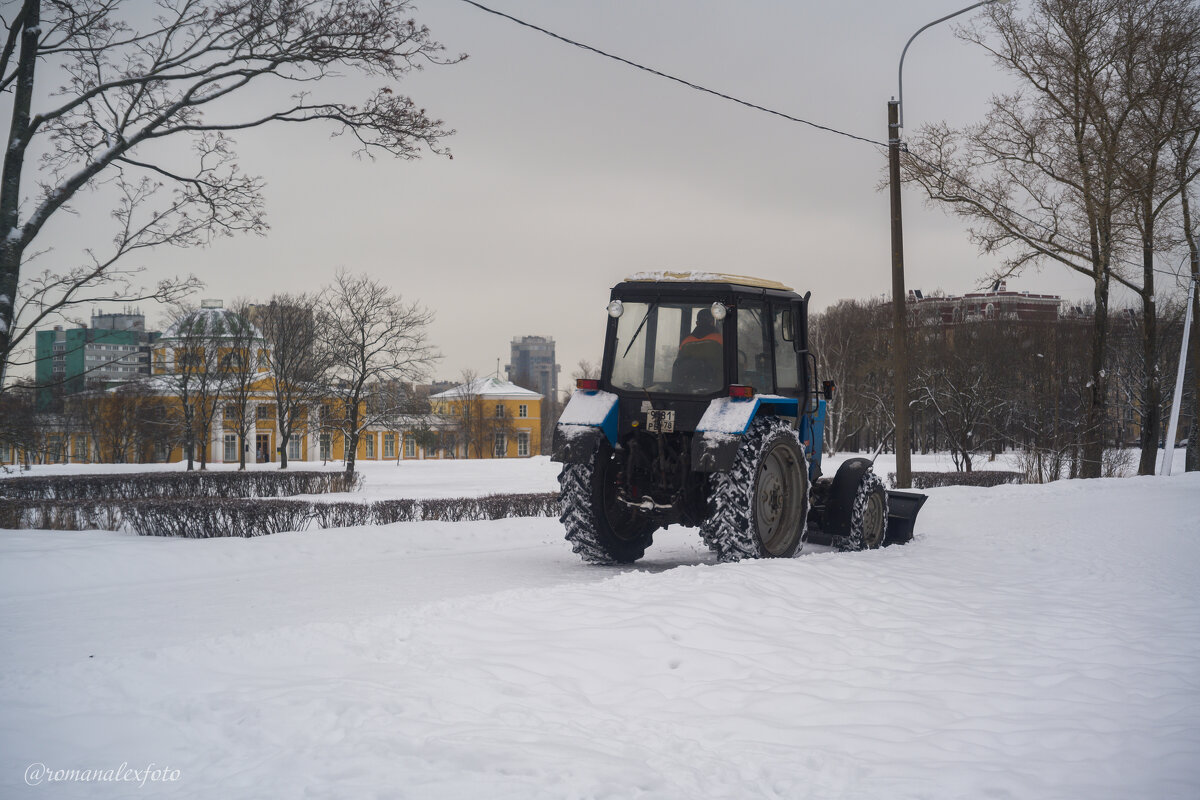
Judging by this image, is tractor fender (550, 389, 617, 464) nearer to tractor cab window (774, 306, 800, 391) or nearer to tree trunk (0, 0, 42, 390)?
tractor cab window (774, 306, 800, 391)

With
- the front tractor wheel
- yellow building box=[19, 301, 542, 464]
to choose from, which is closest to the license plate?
the front tractor wheel

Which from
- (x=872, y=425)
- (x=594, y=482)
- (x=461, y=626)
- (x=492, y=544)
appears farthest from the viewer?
(x=872, y=425)

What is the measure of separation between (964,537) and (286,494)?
838 inches

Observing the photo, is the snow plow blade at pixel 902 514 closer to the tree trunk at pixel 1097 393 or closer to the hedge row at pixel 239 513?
the hedge row at pixel 239 513

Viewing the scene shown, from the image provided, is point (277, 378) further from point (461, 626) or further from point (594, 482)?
point (461, 626)

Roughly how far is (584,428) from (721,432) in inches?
55.7

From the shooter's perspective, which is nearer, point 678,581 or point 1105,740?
point 1105,740

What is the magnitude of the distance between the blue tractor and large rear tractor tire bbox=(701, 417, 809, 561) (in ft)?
0.05

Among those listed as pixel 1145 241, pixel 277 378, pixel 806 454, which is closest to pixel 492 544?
pixel 806 454

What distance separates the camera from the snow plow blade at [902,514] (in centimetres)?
1211

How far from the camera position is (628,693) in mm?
5270

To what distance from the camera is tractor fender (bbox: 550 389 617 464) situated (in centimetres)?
938

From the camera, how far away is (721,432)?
883cm

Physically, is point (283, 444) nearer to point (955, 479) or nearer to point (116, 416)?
point (116, 416)
